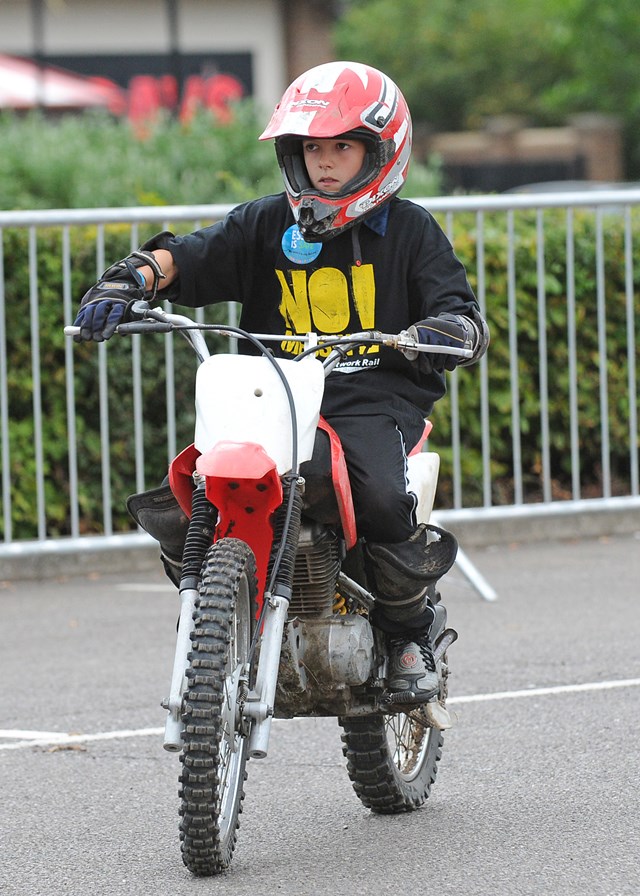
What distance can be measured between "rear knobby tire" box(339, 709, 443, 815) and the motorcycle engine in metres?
0.38

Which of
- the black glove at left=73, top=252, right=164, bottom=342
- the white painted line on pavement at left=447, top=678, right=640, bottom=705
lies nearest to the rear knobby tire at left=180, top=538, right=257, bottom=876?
the black glove at left=73, top=252, right=164, bottom=342

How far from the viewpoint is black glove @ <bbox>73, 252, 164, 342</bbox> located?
4.39 m

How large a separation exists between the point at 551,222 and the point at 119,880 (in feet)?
20.1

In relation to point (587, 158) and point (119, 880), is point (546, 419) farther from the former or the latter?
point (587, 158)

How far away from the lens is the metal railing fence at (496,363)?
29.2 feet

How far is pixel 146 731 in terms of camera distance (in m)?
6.02

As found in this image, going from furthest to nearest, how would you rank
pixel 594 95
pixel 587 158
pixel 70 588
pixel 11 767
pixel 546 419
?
pixel 594 95
pixel 587 158
pixel 546 419
pixel 70 588
pixel 11 767

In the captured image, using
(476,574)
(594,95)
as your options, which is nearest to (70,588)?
(476,574)

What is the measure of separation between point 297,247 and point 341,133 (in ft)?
1.31

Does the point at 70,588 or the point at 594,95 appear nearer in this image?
the point at 70,588

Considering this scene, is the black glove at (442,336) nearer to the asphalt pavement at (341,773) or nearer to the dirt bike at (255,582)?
the dirt bike at (255,582)

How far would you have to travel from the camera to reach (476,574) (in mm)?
8258

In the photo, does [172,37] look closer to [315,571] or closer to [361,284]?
[361,284]

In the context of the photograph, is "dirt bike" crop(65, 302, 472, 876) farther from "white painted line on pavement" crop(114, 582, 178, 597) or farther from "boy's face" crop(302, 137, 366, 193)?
"white painted line on pavement" crop(114, 582, 178, 597)
